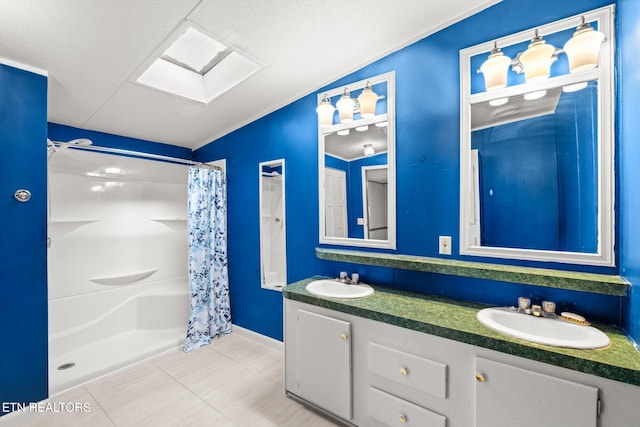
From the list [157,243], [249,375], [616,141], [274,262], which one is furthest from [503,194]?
[157,243]

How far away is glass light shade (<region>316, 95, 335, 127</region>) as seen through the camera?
7.08ft

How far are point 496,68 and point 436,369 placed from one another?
5.37 ft

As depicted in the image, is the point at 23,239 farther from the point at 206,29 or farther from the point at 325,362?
the point at 325,362

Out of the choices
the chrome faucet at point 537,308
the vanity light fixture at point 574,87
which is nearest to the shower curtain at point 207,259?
the chrome faucet at point 537,308

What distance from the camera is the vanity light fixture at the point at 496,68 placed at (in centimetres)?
148

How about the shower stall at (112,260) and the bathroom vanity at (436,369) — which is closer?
the bathroom vanity at (436,369)

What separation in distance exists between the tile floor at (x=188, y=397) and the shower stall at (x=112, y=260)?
10.2 inches

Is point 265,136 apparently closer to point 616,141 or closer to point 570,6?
point 570,6

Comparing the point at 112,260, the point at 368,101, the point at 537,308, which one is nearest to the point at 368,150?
the point at 368,101

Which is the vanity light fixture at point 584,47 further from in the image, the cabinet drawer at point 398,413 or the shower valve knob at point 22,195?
the shower valve knob at point 22,195

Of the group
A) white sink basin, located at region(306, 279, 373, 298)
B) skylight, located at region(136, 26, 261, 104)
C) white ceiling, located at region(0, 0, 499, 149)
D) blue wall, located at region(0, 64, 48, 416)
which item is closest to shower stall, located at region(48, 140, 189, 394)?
blue wall, located at region(0, 64, 48, 416)

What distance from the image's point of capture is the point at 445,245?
1741mm

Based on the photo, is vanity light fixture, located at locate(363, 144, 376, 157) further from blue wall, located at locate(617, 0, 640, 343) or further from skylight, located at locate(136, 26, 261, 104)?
blue wall, located at locate(617, 0, 640, 343)

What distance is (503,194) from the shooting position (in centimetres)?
158
